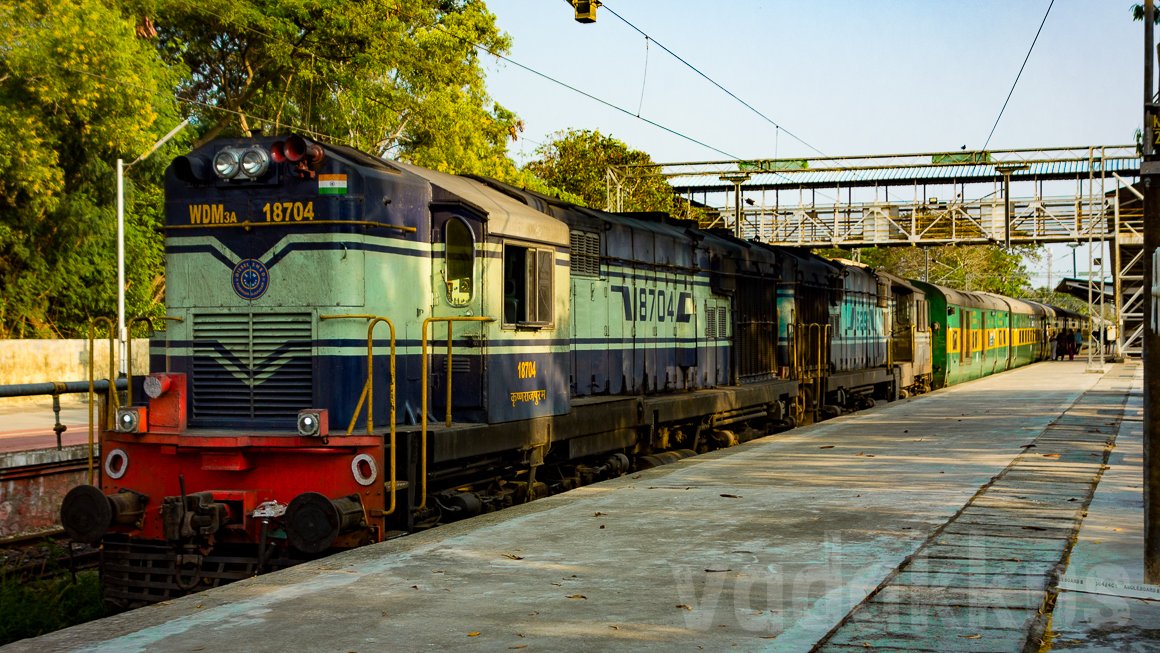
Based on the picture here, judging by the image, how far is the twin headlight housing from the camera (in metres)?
8.38

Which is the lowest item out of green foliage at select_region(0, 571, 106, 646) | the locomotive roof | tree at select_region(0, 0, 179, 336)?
green foliage at select_region(0, 571, 106, 646)

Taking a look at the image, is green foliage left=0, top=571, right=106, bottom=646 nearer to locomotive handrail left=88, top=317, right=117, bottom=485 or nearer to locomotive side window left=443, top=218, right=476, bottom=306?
locomotive handrail left=88, top=317, right=117, bottom=485

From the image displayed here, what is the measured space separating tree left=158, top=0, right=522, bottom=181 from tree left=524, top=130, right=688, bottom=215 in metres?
11.2

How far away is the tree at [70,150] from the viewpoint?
2577cm

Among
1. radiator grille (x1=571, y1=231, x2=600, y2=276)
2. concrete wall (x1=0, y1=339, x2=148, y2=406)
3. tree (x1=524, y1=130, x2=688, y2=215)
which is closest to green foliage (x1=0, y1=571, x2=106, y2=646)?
radiator grille (x1=571, y1=231, x2=600, y2=276)

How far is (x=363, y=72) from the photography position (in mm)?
33562

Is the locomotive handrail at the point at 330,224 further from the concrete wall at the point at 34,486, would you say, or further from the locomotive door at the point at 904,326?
the locomotive door at the point at 904,326

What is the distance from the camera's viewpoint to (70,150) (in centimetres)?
2942

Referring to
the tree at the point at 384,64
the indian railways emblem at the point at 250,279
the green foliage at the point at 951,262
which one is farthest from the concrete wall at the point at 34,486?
the green foliage at the point at 951,262

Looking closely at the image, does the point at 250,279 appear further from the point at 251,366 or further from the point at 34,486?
the point at 34,486

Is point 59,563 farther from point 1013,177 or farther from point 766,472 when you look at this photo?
point 1013,177

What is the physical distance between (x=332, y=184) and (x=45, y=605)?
13.2ft

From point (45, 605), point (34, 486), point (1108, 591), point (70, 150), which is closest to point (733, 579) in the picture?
point (1108, 591)

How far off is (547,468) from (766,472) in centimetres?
239
